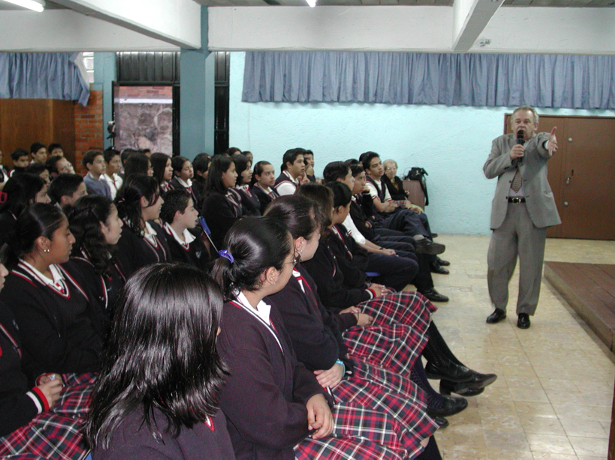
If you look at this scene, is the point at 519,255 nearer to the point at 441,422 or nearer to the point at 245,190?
the point at 441,422

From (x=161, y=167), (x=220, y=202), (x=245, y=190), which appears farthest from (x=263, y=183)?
(x=220, y=202)

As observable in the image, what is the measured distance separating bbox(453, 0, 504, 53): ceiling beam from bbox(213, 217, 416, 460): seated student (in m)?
3.00

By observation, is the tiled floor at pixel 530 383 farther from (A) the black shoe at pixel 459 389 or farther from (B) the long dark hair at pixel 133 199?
(B) the long dark hair at pixel 133 199

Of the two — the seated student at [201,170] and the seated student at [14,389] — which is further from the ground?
the seated student at [201,170]

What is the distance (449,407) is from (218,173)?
8.51 feet

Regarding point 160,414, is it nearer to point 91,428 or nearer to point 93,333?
point 91,428

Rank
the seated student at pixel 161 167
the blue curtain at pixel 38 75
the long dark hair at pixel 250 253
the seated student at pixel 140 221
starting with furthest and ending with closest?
the blue curtain at pixel 38 75, the seated student at pixel 161 167, the seated student at pixel 140 221, the long dark hair at pixel 250 253

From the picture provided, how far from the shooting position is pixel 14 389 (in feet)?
5.38

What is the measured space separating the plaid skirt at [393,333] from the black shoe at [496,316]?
1386 mm

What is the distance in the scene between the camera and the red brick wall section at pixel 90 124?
8.98m

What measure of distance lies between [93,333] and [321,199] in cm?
117

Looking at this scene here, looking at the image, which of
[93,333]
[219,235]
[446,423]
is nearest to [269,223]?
[93,333]

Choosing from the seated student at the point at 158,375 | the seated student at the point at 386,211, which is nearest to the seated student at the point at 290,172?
the seated student at the point at 386,211

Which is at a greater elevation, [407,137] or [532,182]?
→ [407,137]
